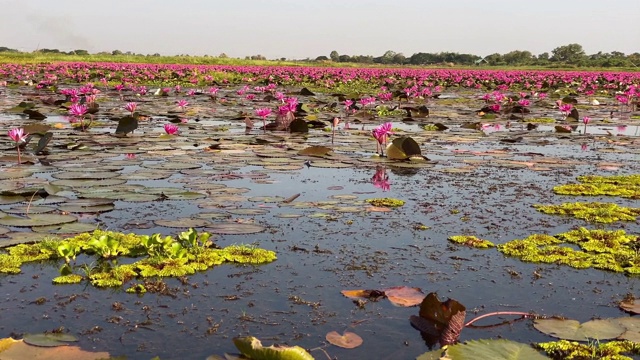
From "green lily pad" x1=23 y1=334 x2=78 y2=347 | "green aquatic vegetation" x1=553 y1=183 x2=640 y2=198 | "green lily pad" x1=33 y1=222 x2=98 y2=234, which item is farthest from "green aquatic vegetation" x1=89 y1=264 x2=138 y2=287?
"green aquatic vegetation" x1=553 y1=183 x2=640 y2=198

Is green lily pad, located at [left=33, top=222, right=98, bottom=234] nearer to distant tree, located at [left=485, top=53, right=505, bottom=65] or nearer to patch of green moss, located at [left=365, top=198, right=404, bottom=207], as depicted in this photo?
patch of green moss, located at [left=365, top=198, right=404, bottom=207]

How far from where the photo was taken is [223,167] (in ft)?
19.0

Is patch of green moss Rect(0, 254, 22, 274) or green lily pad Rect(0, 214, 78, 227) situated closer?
patch of green moss Rect(0, 254, 22, 274)

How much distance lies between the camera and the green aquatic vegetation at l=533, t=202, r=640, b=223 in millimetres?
4141

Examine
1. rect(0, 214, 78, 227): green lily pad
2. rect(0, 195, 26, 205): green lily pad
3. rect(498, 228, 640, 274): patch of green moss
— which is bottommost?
rect(498, 228, 640, 274): patch of green moss

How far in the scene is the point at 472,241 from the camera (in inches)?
139

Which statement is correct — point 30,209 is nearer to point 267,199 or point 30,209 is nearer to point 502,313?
point 267,199

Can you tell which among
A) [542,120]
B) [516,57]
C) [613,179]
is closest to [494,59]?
[516,57]

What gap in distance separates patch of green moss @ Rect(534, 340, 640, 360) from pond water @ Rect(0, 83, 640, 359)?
11cm

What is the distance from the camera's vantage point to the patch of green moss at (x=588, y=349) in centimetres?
215

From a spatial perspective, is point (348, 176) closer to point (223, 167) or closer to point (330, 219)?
point (223, 167)

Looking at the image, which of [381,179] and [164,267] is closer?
[164,267]

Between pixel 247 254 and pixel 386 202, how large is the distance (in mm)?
1585

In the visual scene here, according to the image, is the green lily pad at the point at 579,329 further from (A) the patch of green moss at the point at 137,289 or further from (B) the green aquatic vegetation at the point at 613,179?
(B) the green aquatic vegetation at the point at 613,179
